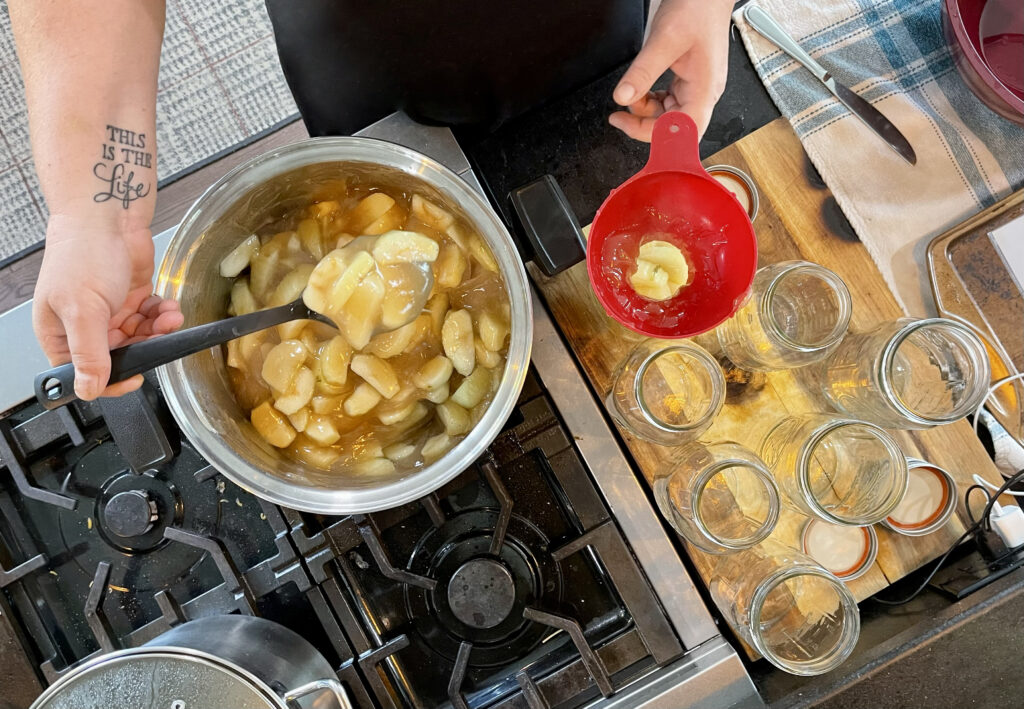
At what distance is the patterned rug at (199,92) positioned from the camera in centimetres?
147

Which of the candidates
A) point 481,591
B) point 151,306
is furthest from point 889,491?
point 151,306

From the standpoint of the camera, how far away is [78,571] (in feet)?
3.04

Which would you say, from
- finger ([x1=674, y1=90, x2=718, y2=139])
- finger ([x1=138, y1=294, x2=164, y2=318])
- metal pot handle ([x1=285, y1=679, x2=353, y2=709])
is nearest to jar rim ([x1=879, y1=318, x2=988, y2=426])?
finger ([x1=674, y1=90, x2=718, y2=139])

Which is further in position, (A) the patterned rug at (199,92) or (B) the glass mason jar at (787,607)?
(A) the patterned rug at (199,92)

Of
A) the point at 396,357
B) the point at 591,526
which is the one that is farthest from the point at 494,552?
the point at 396,357

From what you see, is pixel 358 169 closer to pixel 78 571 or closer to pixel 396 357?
pixel 396 357

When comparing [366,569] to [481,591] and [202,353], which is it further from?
[202,353]

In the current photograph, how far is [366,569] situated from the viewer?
36.3 inches

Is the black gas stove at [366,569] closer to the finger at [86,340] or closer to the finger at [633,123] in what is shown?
the finger at [86,340]

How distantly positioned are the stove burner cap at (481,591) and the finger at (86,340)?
1.59 ft

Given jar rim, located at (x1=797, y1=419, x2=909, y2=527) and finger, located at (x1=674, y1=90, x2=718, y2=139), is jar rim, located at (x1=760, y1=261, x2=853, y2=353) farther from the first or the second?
finger, located at (x1=674, y1=90, x2=718, y2=139)

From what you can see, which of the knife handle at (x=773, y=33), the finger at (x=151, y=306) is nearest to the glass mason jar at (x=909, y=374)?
the knife handle at (x=773, y=33)

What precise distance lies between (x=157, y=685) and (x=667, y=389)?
2.21 ft

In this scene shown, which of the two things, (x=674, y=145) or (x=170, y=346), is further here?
(x=674, y=145)
